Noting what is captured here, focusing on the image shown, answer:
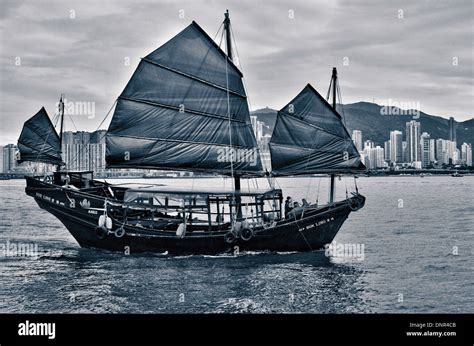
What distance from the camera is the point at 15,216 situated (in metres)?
45.6

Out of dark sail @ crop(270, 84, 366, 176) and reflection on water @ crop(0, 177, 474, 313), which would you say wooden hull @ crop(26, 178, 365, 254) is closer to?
reflection on water @ crop(0, 177, 474, 313)

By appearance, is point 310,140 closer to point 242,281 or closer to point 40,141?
point 242,281

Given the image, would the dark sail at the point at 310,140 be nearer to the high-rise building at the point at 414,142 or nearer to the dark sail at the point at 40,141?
the dark sail at the point at 40,141

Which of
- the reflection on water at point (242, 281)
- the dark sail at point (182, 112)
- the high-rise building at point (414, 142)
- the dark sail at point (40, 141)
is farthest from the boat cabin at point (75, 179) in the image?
the high-rise building at point (414, 142)

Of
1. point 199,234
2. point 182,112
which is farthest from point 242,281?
point 182,112

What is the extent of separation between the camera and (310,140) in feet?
83.9

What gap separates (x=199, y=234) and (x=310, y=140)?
7.93 meters

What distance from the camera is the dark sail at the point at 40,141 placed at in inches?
1233

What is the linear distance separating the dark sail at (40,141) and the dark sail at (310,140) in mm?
15284

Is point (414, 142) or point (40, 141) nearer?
point (40, 141)

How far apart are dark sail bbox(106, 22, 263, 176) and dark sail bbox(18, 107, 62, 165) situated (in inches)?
317

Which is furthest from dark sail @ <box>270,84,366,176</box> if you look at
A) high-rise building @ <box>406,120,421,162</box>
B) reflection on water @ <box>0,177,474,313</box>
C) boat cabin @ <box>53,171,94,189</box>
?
high-rise building @ <box>406,120,421,162</box>
